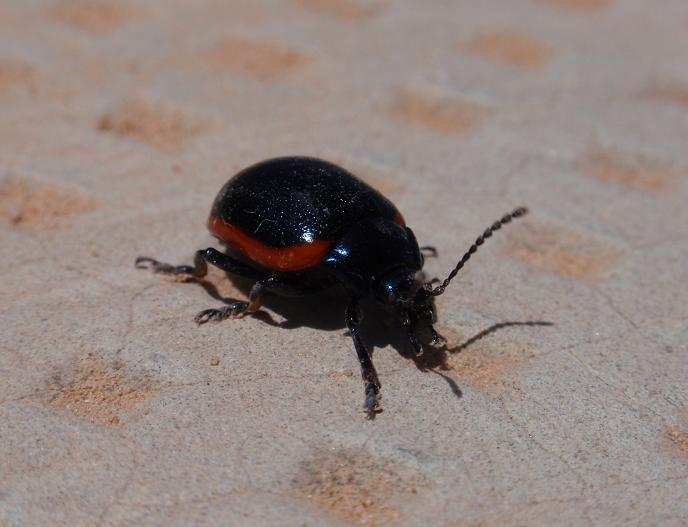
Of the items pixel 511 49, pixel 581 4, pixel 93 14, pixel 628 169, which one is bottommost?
pixel 628 169

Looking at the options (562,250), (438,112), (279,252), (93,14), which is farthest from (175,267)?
(93,14)

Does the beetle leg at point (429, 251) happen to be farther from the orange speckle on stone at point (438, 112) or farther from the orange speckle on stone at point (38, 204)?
the orange speckle on stone at point (38, 204)

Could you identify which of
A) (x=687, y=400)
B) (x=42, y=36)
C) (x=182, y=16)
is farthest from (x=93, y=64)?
(x=687, y=400)

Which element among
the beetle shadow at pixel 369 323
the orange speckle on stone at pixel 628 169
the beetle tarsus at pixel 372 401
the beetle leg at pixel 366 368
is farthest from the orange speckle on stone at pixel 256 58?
the beetle tarsus at pixel 372 401

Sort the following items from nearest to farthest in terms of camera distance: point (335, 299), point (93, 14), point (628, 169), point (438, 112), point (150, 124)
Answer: point (335, 299), point (628, 169), point (150, 124), point (438, 112), point (93, 14)

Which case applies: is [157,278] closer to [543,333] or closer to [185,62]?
[543,333]

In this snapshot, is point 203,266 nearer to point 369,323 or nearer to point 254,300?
point 254,300

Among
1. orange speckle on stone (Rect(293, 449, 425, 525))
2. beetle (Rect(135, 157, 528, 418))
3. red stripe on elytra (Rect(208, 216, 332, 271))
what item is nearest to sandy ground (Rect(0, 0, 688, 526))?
orange speckle on stone (Rect(293, 449, 425, 525))

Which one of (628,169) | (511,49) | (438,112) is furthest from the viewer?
(511,49)
